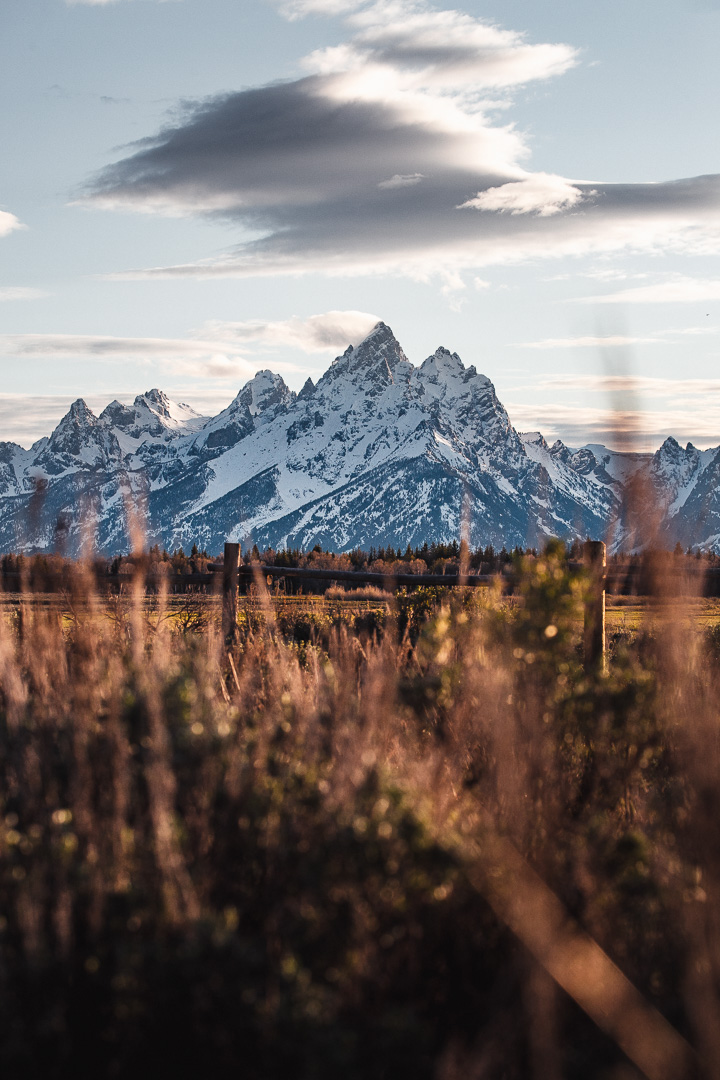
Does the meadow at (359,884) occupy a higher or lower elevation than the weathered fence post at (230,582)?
lower

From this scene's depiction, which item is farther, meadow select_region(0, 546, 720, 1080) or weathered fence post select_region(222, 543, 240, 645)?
weathered fence post select_region(222, 543, 240, 645)

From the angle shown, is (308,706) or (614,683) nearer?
(308,706)

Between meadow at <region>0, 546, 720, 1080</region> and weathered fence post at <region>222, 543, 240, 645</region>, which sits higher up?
weathered fence post at <region>222, 543, 240, 645</region>

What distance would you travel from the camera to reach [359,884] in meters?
2.40

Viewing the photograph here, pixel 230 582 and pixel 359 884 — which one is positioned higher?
pixel 230 582

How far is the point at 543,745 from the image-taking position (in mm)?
3715

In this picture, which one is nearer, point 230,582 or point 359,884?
point 359,884

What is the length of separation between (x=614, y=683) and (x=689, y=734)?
360mm

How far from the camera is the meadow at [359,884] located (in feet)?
7.29

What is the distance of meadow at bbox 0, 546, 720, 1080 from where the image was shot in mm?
2223

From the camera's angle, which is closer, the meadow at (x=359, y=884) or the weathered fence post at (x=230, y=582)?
the meadow at (x=359, y=884)

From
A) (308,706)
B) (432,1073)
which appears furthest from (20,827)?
(432,1073)

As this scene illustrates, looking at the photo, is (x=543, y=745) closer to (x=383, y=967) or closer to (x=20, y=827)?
(x=383, y=967)

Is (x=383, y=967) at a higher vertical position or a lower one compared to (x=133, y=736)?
lower
